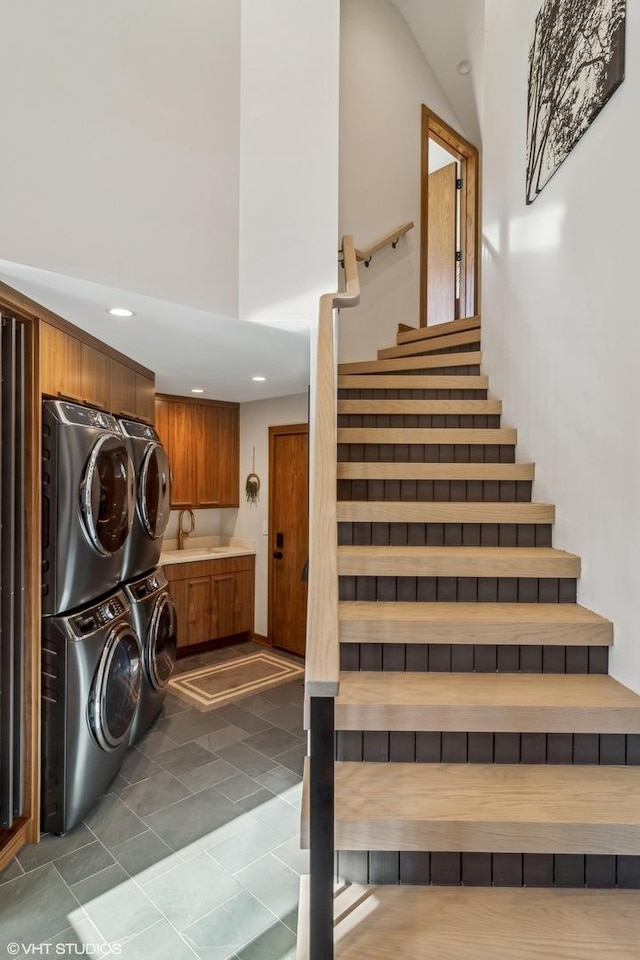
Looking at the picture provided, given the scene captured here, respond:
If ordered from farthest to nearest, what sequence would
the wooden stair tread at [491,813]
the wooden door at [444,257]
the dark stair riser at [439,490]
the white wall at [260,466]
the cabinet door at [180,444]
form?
the wooden door at [444,257] → the white wall at [260,466] → the cabinet door at [180,444] → the dark stair riser at [439,490] → the wooden stair tread at [491,813]

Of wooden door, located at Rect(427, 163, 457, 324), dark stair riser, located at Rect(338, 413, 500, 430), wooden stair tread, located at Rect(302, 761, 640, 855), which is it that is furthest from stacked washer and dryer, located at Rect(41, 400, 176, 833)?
wooden door, located at Rect(427, 163, 457, 324)

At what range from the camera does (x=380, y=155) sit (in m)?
4.16

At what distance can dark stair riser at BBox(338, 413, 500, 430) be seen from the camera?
9.38 ft

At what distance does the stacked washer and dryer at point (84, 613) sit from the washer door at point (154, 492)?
0.22 meters

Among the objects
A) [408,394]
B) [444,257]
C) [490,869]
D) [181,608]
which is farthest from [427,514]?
[444,257]

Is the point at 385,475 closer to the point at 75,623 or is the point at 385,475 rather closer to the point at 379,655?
the point at 379,655

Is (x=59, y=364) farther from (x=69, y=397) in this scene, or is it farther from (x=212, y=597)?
(x=212, y=597)

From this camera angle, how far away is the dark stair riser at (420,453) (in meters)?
2.65

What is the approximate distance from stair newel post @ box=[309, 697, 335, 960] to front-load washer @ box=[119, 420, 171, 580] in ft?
7.08

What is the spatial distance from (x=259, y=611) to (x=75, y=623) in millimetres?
2823

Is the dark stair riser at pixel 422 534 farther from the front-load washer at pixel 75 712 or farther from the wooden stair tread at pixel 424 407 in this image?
the front-load washer at pixel 75 712

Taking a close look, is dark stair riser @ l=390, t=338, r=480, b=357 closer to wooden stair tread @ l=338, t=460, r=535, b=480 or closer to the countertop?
wooden stair tread @ l=338, t=460, r=535, b=480

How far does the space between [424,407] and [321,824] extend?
221 centimetres

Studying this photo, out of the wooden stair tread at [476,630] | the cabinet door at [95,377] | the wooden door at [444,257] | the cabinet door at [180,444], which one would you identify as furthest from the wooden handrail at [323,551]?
the wooden door at [444,257]
